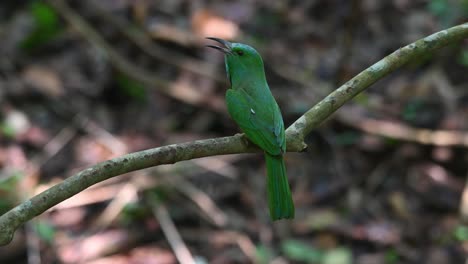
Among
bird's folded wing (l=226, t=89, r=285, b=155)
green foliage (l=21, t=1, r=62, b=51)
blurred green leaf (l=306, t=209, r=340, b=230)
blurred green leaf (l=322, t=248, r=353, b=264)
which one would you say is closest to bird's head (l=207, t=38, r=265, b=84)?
bird's folded wing (l=226, t=89, r=285, b=155)

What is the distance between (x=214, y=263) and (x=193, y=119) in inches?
69.3

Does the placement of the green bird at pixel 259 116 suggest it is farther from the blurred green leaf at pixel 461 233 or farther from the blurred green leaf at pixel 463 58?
the blurred green leaf at pixel 463 58

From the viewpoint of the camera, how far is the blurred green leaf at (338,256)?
5.50 metres

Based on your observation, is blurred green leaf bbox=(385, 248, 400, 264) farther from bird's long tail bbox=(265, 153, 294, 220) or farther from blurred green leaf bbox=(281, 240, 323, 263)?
bird's long tail bbox=(265, 153, 294, 220)

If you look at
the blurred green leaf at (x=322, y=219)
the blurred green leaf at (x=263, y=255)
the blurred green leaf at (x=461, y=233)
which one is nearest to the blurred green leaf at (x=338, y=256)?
the blurred green leaf at (x=322, y=219)

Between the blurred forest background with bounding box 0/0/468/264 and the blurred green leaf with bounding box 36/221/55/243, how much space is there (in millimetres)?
17

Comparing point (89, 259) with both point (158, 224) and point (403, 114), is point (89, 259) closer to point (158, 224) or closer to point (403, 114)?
point (158, 224)

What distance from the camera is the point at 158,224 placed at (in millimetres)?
5648

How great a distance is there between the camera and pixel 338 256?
18.2ft

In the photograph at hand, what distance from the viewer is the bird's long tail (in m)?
3.26

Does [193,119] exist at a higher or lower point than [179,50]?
lower

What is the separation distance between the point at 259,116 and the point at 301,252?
7.88ft

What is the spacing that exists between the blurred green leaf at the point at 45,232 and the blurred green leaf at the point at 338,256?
2154 mm

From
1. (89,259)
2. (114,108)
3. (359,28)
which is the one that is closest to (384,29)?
(359,28)
